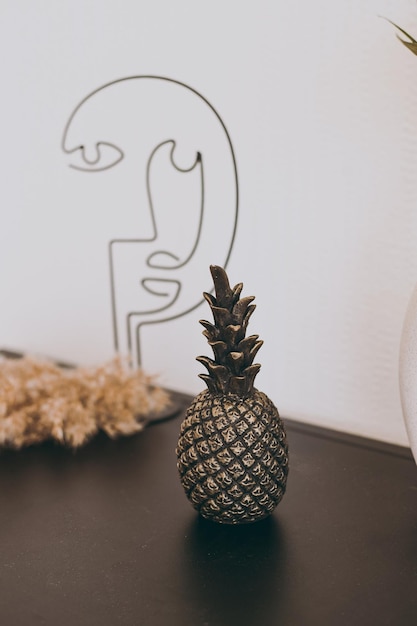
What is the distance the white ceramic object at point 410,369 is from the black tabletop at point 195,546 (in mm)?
125

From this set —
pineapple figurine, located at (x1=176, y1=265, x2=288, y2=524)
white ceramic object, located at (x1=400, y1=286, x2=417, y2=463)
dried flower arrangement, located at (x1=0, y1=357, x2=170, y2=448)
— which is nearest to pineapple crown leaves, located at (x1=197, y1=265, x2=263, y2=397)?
pineapple figurine, located at (x1=176, y1=265, x2=288, y2=524)

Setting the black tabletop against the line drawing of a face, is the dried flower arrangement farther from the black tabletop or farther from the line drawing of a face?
the line drawing of a face

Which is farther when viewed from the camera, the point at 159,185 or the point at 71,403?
the point at 159,185

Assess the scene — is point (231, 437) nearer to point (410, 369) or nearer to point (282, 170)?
point (410, 369)

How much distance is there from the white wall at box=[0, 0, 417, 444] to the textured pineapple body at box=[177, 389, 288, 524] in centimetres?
35

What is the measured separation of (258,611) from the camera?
0.67 m

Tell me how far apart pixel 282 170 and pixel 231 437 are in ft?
1.66

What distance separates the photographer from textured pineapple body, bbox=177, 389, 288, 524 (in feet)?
2.57

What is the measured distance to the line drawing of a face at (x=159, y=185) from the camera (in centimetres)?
121

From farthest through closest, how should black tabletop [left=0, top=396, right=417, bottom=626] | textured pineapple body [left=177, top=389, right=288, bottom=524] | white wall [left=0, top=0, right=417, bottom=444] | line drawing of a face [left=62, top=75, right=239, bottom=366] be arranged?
line drawing of a face [left=62, top=75, right=239, bottom=366] → white wall [left=0, top=0, right=417, bottom=444] → textured pineapple body [left=177, top=389, right=288, bottom=524] → black tabletop [left=0, top=396, right=417, bottom=626]

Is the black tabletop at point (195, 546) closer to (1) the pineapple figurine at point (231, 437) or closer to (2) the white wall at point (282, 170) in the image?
(1) the pineapple figurine at point (231, 437)

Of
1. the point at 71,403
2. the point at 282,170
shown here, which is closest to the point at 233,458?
the point at 71,403

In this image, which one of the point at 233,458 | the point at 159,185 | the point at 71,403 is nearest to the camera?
the point at 233,458

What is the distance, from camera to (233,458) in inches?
30.7
